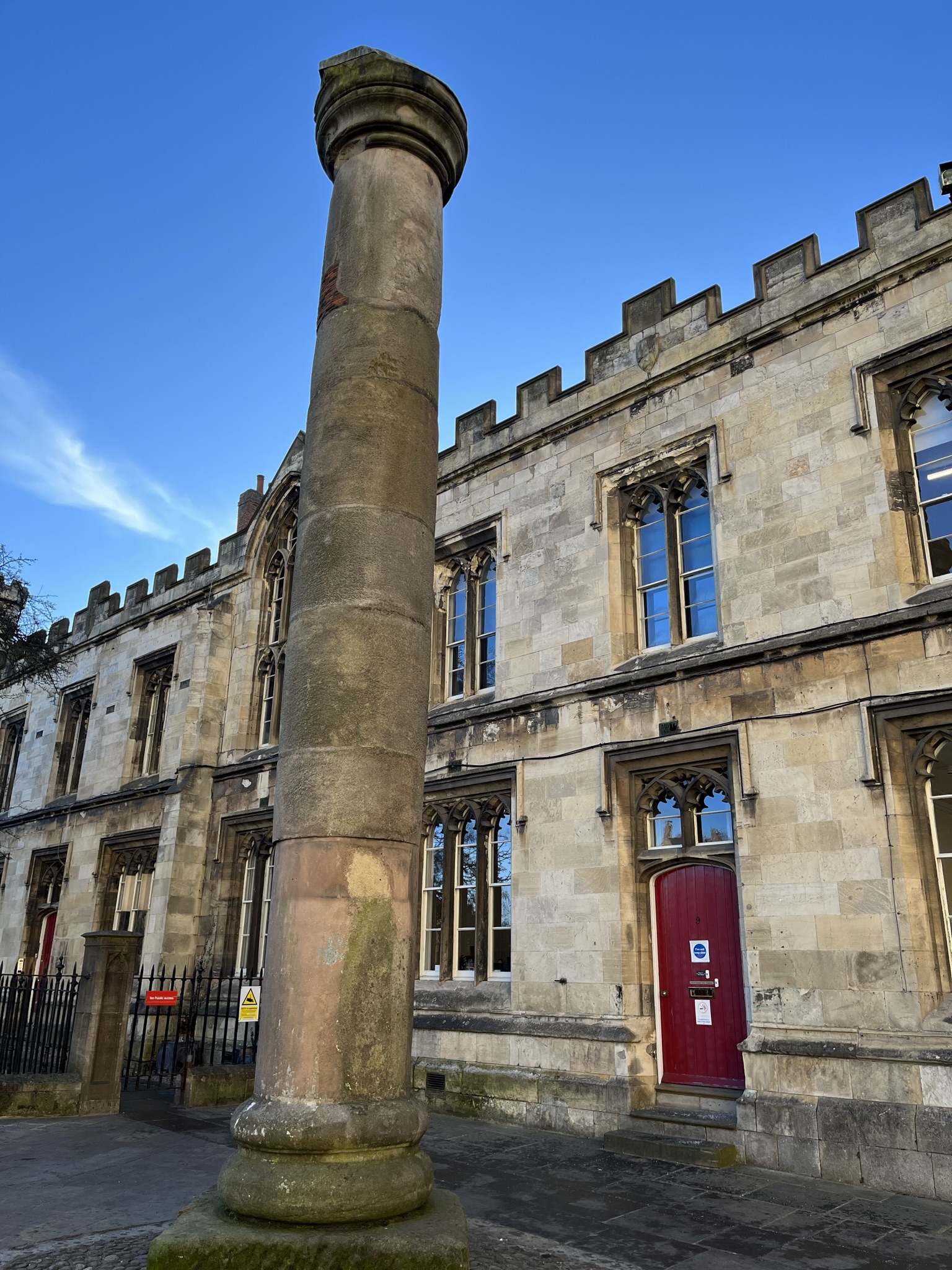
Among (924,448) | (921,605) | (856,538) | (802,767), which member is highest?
(924,448)

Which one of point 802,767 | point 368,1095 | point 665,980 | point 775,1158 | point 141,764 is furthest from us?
point 141,764

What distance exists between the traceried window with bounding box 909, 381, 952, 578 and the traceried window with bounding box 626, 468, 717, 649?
2.35m

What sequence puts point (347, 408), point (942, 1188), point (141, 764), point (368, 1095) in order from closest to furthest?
point (368, 1095)
point (347, 408)
point (942, 1188)
point (141, 764)

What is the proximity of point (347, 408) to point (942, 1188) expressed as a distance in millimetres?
7254

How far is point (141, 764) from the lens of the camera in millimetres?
19844

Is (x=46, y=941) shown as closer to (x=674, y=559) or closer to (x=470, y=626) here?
(x=470, y=626)

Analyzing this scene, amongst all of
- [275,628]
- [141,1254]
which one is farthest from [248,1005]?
[275,628]

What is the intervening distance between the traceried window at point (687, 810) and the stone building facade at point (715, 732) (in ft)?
0.15

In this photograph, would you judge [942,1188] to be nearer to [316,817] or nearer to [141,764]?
[316,817]

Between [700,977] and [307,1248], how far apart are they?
675cm

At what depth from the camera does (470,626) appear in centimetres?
1370

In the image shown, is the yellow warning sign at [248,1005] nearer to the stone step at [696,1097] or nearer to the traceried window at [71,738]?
the stone step at [696,1097]

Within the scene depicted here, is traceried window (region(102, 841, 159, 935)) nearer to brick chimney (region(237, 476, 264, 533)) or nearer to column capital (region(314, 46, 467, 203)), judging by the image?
brick chimney (region(237, 476, 264, 533))

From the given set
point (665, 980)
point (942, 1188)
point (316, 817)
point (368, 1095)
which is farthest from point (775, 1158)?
point (316, 817)
